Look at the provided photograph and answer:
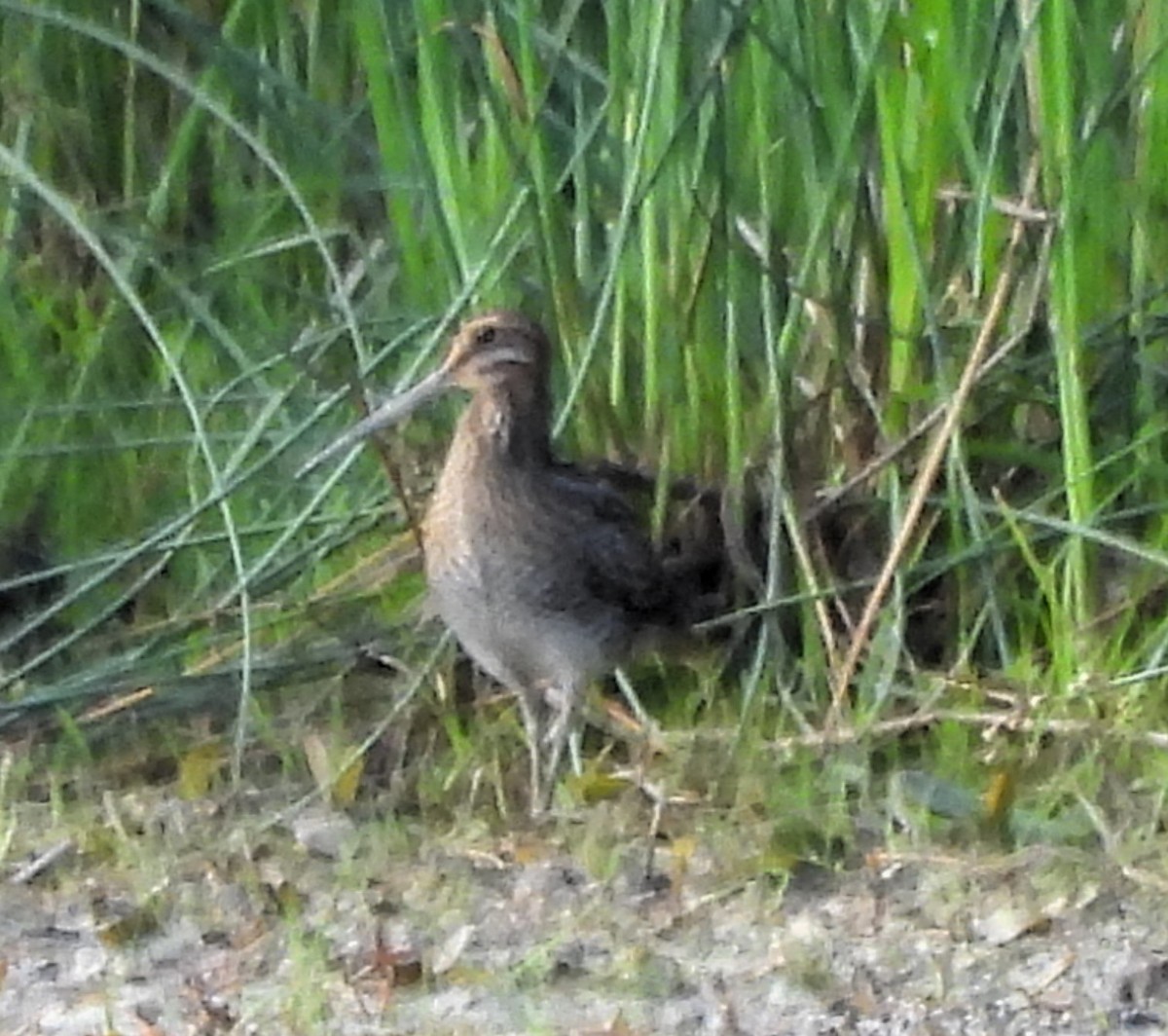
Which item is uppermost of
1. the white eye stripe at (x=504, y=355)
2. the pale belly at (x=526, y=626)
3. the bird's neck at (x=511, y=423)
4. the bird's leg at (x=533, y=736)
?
the white eye stripe at (x=504, y=355)

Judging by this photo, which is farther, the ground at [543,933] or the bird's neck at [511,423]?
the bird's neck at [511,423]

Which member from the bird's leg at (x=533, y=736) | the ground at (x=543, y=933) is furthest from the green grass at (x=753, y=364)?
the ground at (x=543, y=933)

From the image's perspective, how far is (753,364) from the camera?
359cm

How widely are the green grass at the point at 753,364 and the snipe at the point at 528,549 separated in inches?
2.6

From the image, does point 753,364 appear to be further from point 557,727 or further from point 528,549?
point 557,727

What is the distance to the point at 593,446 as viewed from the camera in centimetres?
379

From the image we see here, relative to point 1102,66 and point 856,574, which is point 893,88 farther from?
point 856,574

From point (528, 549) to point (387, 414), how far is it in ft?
0.83

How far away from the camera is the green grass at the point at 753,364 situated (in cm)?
334

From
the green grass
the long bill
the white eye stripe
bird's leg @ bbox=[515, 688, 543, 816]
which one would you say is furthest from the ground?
the white eye stripe

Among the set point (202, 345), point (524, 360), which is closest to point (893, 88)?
point (524, 360)

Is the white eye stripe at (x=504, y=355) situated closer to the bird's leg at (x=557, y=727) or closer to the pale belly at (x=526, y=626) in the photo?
the pale belly at (x=526, y=626)

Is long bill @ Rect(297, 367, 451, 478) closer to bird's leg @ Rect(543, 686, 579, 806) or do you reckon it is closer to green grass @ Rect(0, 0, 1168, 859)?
green grass @ Rect(0, 0, 1168, 859)

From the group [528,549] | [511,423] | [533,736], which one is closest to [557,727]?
[533,736]
